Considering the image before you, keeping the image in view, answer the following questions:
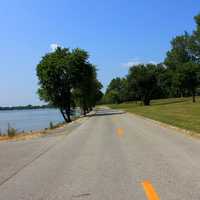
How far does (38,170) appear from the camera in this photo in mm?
9570

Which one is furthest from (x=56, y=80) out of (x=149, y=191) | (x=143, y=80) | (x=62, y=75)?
(x=149, y=191)

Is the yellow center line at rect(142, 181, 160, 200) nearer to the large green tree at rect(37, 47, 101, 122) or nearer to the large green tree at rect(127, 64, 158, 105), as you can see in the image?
the large green tree at rect(37, 47, 101, 122)

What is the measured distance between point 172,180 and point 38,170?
3731mm

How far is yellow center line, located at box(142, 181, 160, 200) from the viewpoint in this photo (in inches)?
248

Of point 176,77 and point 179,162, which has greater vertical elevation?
point 176,77

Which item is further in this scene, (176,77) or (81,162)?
(176,77)

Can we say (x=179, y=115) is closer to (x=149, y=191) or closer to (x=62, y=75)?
(x=62, y=75)

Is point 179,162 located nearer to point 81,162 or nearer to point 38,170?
point 81,162

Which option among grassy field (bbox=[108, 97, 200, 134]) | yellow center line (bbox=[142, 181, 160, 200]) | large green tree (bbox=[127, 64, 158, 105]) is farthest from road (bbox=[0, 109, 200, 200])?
large green tree (bbox=[127, 64, 158, 105])

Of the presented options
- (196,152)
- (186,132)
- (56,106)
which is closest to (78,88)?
(56,106)

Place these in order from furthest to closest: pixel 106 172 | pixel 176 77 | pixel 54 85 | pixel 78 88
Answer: pixel 176 77, pixel 78 88, pixel 54 85, pixel 106 172

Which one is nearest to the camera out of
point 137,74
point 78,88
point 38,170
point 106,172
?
point 106,172

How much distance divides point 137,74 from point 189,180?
8552 cm

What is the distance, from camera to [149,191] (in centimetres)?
673
